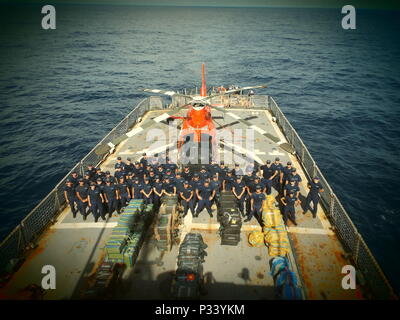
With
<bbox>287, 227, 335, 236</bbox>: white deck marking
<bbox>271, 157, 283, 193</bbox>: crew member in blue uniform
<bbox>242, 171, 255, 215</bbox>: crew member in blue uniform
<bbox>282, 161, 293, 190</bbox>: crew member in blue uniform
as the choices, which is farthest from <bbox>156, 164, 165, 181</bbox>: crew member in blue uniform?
<bbox>287, 227, 335, 236</bbox>: white deck marking

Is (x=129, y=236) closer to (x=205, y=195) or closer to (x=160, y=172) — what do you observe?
(x=205, y=195)

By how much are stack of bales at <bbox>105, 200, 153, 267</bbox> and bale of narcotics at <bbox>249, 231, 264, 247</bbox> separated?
470cm

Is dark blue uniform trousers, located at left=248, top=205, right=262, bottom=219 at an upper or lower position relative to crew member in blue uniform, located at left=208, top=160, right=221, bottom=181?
lower

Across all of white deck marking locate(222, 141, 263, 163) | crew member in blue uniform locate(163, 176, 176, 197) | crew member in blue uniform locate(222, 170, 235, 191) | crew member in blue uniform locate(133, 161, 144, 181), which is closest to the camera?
crew member in blue uniform locate(163, 176, 176, 197)

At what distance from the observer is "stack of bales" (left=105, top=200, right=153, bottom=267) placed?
973 cm

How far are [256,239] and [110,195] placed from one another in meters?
7.15

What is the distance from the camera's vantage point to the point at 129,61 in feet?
241

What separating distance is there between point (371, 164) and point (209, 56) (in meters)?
Result: 65.2

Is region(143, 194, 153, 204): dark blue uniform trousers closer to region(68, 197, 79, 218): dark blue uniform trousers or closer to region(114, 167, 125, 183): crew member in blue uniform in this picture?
region(114, 167, 125, 183): crew member in blue uniform

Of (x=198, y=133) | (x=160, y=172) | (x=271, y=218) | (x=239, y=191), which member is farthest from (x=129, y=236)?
(x=198, y=133)

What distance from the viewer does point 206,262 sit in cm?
1037

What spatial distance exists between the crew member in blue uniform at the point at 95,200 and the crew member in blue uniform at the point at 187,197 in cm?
387

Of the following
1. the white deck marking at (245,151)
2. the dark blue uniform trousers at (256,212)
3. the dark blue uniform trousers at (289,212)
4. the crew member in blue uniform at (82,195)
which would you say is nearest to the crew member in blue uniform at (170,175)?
the crew member in blue uniform at (82,195)

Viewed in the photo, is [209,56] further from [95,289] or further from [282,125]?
[95,289]
